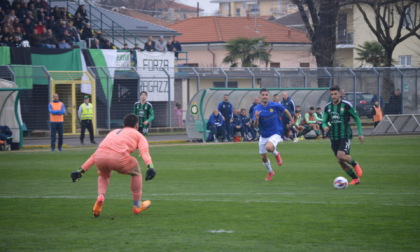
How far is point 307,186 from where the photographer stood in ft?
47.6

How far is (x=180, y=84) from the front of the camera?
3912cm

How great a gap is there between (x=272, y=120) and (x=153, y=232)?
25.8 ft

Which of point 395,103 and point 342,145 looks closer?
point 342,145

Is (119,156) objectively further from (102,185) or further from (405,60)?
(405,60)

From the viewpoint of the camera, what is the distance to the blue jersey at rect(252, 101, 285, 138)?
16.5 meters

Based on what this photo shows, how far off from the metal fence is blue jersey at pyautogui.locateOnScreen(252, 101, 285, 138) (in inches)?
628

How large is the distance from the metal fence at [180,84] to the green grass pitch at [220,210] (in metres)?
12.2

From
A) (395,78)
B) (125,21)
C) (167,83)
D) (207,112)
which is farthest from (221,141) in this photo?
(125,21)

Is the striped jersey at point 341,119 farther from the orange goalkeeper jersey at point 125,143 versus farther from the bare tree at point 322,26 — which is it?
the bare tree at point 322,26

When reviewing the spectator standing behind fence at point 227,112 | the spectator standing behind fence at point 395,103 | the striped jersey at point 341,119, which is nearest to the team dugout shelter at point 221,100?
the spectator standing behind fence at point 227,112

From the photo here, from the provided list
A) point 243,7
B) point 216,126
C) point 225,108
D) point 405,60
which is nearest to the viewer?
point 216,126

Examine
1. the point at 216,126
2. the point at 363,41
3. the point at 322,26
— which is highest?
the point at 363,41

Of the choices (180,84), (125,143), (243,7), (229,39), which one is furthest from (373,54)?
(243,7)

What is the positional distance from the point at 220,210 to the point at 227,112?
19.8 meters
